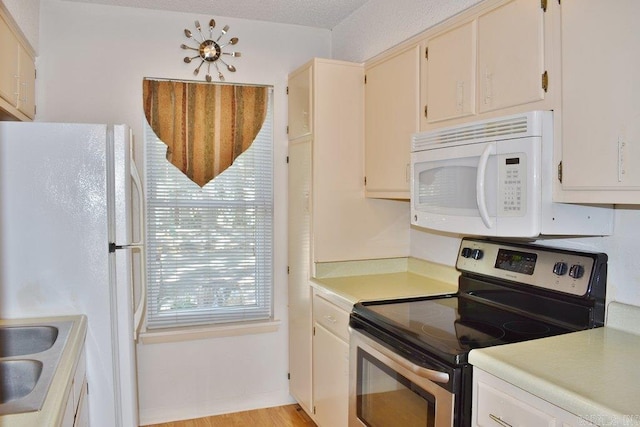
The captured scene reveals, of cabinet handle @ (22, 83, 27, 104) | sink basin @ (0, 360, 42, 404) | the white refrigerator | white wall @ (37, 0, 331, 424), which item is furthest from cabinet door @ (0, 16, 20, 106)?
sink basin @ (0, 360, 42, 404)

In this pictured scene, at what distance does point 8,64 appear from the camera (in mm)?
2232

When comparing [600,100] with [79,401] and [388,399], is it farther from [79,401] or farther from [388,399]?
[79,401]

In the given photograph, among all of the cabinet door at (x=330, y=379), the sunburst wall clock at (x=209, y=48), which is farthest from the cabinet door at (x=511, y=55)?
the sunburst wall clock at (x=209, y=48)

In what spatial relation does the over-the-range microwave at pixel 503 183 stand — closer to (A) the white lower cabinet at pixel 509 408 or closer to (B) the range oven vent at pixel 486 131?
(B) the range oven vent at pixel 486 131

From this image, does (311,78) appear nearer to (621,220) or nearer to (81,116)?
(81,116)

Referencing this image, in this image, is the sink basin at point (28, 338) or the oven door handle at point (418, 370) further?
the sink basin at point (28, 338)

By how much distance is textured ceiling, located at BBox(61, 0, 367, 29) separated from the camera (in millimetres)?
2873

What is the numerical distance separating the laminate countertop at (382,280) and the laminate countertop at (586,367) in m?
0.83

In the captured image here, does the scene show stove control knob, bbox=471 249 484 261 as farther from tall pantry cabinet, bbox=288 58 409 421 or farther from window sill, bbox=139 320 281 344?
window sill, bbox=139 320 281 344

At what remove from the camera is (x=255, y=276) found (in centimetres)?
326

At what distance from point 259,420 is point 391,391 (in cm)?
152

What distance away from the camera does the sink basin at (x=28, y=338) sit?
1.94m

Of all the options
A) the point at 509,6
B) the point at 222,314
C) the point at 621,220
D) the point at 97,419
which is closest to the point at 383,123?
the point at 509,6

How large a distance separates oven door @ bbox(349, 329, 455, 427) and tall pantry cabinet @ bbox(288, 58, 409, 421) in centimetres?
55
